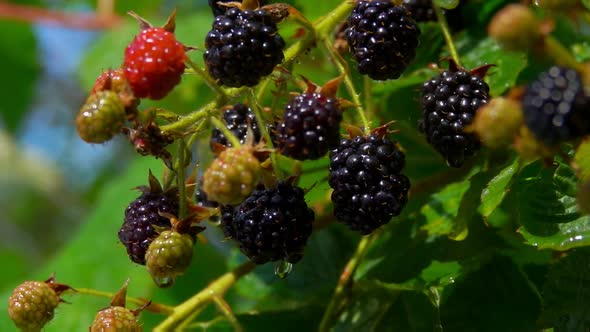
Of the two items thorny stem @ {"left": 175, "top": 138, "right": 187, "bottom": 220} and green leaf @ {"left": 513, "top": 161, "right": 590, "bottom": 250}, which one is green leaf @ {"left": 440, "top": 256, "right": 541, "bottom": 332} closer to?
green leaf @ {"left": 513, "top": 161, "right": 590, "bottom": 250}

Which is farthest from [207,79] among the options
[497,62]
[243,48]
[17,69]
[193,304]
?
[17,69]

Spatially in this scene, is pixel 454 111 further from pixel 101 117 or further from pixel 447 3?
pixel 101 117

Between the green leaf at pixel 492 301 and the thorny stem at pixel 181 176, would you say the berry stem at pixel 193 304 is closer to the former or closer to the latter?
the thorny stem at pixel 181 176

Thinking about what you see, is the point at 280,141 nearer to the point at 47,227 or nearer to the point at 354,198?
the point at 354,198

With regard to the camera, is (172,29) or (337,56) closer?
(172,29)

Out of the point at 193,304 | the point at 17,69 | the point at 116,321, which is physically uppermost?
the point at 116,321

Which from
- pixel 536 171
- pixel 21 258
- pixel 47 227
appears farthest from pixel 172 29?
pixel 47 227
